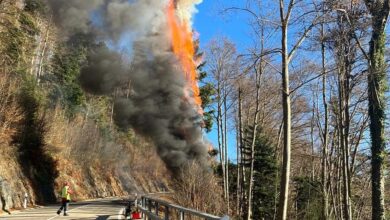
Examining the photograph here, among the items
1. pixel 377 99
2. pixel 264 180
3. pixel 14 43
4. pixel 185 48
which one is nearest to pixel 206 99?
pixel 185 48

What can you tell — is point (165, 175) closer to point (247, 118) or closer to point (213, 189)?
point (247, 118)

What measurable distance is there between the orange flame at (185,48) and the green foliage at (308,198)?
11.1 meters

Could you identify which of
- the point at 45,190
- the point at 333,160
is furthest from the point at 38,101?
the point at 333,160

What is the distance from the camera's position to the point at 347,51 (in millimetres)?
16609

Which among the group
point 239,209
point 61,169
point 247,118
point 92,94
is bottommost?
point 239,209

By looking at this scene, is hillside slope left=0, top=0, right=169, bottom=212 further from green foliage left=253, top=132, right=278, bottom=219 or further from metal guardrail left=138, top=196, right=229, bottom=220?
green foliage left=253, top=132, right=278, bottom=219

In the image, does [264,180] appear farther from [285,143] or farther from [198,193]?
[285,143]

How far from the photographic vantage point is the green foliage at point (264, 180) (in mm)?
29625

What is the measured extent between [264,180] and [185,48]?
1463cm

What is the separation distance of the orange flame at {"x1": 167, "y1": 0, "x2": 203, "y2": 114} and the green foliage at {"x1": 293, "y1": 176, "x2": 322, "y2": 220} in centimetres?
1110

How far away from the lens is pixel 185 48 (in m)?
39.4

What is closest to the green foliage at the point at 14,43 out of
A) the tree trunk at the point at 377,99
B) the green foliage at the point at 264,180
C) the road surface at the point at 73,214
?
the road surface at the point at 73,214

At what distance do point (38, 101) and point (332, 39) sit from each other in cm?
2017

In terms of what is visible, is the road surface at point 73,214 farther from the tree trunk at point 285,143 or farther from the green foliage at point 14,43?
the green foliage at point 14,43
